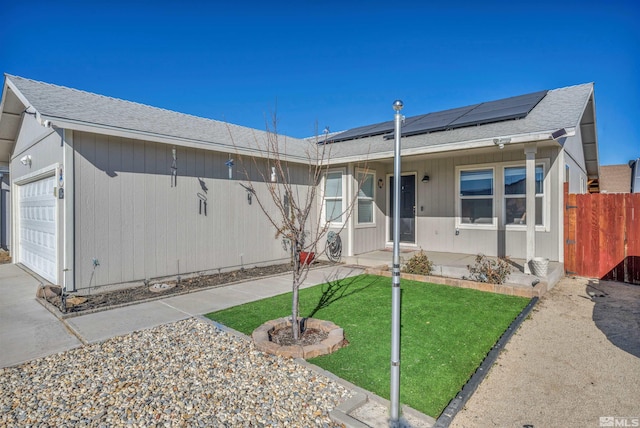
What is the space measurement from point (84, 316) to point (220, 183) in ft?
12.2

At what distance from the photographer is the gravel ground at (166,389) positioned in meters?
2.46

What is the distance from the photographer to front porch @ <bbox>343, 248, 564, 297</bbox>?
582 centimetres

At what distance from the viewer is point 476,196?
8531 mm

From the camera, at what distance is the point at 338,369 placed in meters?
3.15

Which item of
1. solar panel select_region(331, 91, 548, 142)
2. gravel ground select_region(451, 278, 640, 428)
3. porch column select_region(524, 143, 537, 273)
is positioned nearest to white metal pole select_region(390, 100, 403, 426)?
gravel ground select_region(451, 278, 640, 428)

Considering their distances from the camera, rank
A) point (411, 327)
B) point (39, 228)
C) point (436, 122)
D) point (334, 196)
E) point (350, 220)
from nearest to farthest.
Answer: point (411, 327) → point (39, 228) → point (436, 122) → point (350, 220) → point (334, 196)

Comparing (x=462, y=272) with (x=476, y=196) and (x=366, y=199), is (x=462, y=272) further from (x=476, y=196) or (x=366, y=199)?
(x=366, y=199)

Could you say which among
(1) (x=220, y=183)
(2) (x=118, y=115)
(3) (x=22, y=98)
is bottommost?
(1) (x=220, y=183)

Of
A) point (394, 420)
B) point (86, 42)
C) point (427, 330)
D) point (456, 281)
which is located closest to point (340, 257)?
point (456, 281)

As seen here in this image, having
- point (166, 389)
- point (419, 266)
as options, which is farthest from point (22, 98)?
point (419, 266)

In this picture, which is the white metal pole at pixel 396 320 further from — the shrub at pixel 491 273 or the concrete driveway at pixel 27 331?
the shrub at pixel 491 273

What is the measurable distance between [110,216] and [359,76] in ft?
33.5

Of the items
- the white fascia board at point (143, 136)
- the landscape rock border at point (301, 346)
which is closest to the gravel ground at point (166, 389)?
the landscape rock border at point (301, 346)

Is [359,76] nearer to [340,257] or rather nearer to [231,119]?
[231,119]
